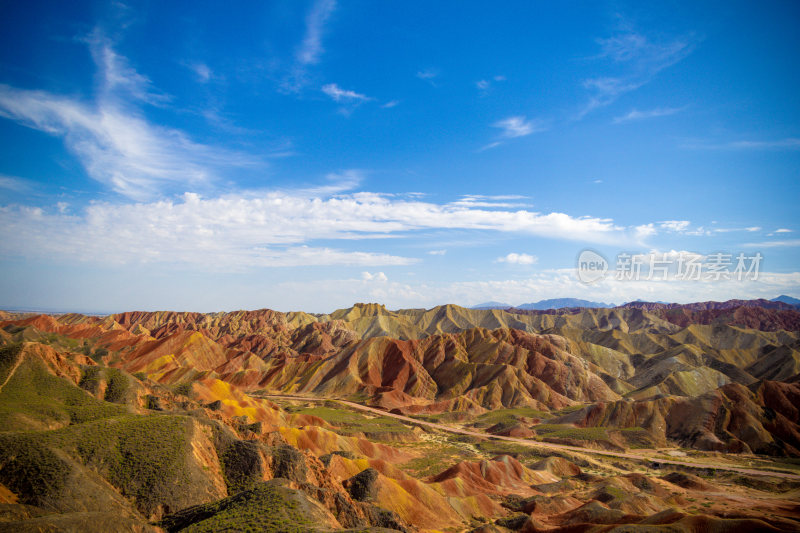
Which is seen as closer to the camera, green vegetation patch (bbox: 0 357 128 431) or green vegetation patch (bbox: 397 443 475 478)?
green vegetation patch (bbox: 0 357 128 431)

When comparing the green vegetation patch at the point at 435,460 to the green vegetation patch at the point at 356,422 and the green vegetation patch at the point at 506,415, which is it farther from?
the green vegetation patch at the point at 506,415

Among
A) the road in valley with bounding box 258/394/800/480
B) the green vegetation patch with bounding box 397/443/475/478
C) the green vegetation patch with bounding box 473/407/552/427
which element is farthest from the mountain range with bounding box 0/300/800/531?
the road in valley with bounding box 258/394/800/480

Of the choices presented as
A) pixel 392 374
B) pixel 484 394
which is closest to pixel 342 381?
pixel 392 374

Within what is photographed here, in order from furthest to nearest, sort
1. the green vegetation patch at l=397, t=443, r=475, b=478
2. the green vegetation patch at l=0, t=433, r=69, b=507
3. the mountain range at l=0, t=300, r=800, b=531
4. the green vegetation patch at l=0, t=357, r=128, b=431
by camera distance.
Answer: the green vegetation patch at l=397, t=443, r=475, b=478, the green vegetation patch at l=0, t=357, r=128, b=431, the mountain range at l=0, t=300, r=800, b=531, the green vegetation patch at l=0, t=433, r=69, b=507

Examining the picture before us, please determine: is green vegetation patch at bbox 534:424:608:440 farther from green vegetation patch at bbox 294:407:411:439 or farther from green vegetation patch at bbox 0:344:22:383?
green vegetation patch at bbox 0:344:22:383

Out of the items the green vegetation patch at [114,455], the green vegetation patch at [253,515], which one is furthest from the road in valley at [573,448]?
the green vegetation patch at [114,455]

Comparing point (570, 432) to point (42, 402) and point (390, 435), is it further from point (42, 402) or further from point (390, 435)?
point (42, 402)

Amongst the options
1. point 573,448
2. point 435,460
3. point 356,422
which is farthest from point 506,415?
point 435,460
